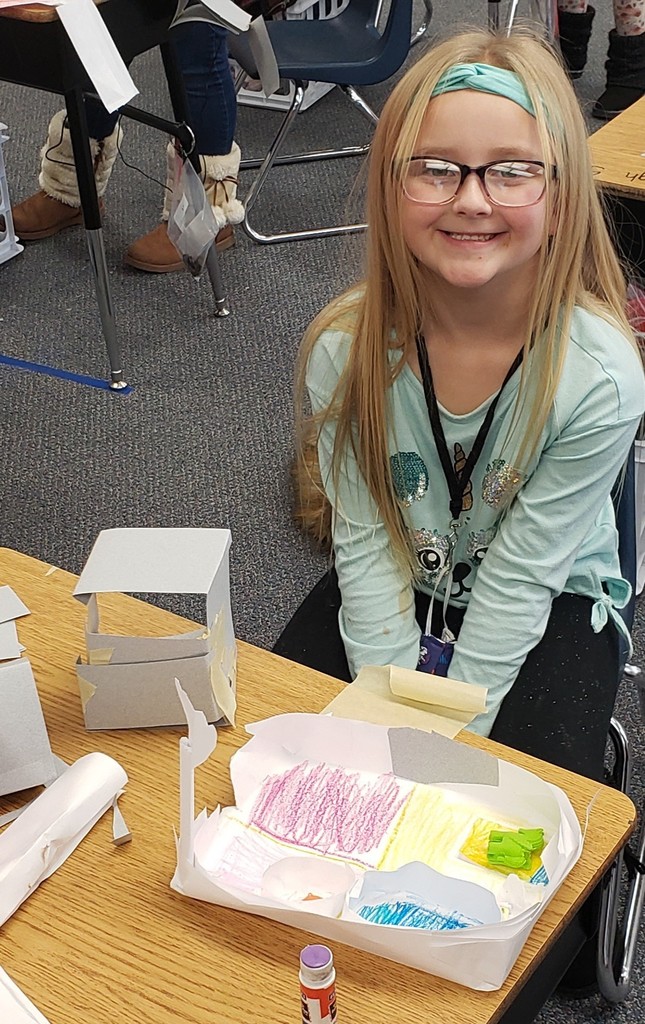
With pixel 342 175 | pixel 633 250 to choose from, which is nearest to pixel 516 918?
pixel 633 250

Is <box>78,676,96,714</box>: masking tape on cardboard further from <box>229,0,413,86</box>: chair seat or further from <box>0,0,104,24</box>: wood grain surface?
<box>229,0,413,86</box>: chair seat

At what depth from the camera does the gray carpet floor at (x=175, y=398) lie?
6.84 feet

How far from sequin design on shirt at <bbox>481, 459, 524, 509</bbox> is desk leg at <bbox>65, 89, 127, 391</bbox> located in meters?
1.31

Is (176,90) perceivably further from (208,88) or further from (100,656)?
(100,656)

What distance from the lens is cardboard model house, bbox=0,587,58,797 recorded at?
819mm

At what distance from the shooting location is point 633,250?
195cm

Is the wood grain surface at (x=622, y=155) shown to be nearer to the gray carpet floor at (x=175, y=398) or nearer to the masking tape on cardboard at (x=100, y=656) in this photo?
the gray carpet floor at (x=175, y=398)

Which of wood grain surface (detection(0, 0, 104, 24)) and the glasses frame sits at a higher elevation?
the glasses frame

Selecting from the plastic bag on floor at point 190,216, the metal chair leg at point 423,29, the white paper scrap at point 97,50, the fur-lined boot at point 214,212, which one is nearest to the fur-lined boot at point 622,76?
the metal chair leg at point 423,29

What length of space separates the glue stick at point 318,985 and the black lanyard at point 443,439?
2.26ft

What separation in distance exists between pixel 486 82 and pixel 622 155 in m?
0.81

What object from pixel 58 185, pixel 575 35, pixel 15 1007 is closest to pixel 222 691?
pixel 15 1007

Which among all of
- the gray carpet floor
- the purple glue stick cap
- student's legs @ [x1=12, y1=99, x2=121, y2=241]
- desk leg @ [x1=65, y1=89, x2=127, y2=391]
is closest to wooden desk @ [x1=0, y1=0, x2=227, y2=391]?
desk leg @ [x1=65, y1=89, x2=127, y2=391]

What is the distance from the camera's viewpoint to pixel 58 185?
3.06 meters
